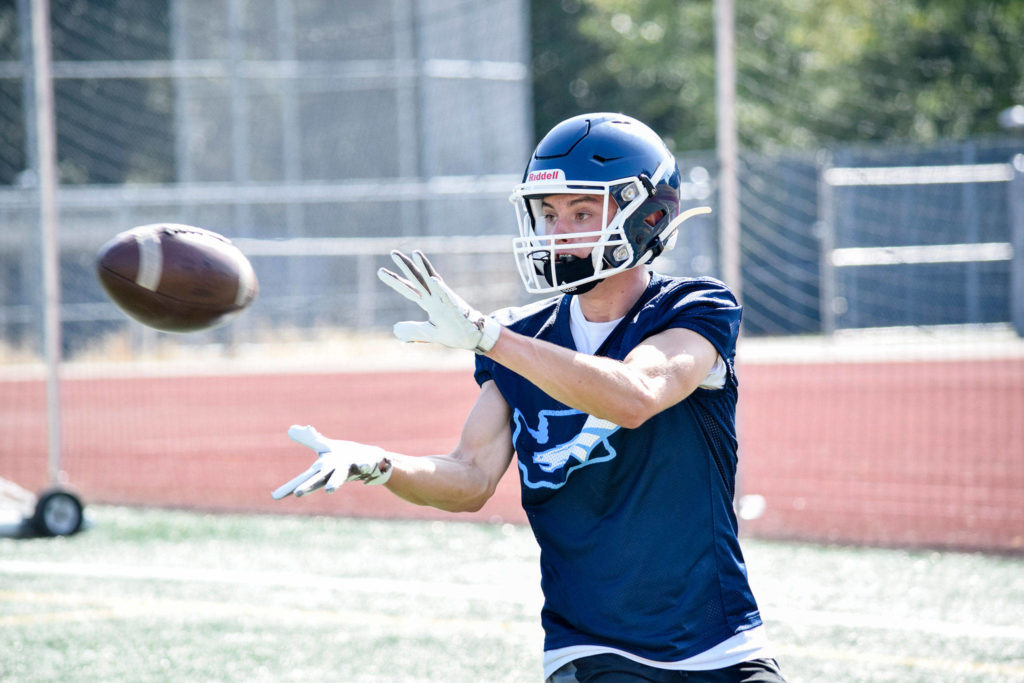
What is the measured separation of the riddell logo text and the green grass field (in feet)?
7.26

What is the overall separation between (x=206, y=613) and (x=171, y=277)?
2314 mm

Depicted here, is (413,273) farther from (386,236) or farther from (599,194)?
(386,236)

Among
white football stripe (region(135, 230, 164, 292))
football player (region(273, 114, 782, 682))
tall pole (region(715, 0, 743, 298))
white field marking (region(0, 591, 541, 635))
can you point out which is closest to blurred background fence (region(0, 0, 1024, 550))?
tall pole (region(715, 0, 743, 298))

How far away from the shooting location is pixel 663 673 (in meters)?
2.54

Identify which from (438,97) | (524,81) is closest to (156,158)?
(438,97)

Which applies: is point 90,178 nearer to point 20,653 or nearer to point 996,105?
point 996,105

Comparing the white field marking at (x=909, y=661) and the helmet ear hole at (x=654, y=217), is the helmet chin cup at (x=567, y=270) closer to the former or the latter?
the helmet ear hole at (x=654, y=217)

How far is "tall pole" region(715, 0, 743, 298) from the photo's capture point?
6.69m

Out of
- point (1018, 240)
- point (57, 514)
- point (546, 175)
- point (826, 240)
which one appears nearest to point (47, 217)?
point (57, 514)

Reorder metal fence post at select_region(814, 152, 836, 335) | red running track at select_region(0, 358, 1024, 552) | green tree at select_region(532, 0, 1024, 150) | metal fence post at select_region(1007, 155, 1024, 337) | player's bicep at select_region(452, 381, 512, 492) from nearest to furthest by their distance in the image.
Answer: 1. player's bicep at select_region(452, 381, 512, 492)
2. red running track at select_region(0, 358, 1024, 552)
3. metal fence post at select_region(1007, 155, 1024, 337)
4. metal fence post at select_region(814, 152, 836, 335)
5. green tree at select_region(532, 0, 1024, 150)

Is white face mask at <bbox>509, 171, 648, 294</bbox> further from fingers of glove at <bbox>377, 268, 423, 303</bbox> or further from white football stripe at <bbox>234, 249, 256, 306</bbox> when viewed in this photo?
white football stripe at <bbox>234, 249, 256, 306</bbox>

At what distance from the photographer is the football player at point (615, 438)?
244 centimetres

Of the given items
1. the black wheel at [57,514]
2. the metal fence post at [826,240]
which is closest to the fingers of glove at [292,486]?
the black wheel at [57,514]

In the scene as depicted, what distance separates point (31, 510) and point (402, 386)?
8.61 meters
